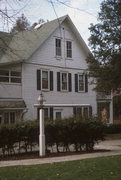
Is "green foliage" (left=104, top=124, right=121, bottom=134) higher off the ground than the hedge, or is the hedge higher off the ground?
the hedge

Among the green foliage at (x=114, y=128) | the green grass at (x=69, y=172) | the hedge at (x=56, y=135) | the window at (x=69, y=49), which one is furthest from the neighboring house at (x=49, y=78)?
the green grass at (x=69, y=172)

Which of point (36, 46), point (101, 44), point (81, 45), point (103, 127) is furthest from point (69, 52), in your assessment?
point (103, 127)

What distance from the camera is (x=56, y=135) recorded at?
1736cm

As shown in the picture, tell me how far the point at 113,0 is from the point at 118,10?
0.92 metres

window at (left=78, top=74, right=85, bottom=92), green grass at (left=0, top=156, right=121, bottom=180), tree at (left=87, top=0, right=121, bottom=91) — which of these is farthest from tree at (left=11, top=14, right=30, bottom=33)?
window at (left=78, top=74, right=85, bottom=92)

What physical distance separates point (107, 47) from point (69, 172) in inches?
700

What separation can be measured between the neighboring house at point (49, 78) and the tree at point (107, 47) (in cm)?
248

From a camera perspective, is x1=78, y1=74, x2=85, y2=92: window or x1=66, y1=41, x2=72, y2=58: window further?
x1=78, y1=74, x2=85, y2=92: window

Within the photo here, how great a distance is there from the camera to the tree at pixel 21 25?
8.88m

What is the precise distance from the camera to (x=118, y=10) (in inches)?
1014

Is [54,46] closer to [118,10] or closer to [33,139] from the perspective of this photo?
[118,10]

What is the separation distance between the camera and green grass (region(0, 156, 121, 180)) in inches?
375

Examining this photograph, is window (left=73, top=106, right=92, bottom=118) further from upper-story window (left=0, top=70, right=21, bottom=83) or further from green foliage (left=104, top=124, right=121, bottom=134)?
upper-story window (left=0, top=70, right=21, bottom=83)

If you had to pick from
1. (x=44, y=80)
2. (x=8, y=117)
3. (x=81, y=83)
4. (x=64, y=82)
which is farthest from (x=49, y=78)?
(x=8, y=117)
